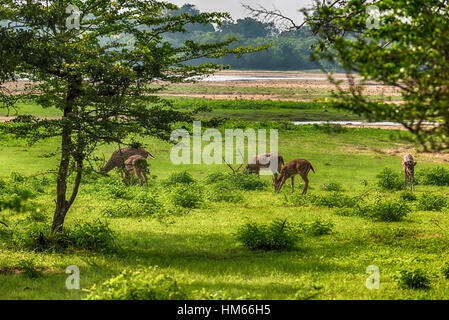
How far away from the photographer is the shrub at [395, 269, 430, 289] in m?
9.75

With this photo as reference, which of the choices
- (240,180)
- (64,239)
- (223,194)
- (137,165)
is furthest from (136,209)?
(240,180)

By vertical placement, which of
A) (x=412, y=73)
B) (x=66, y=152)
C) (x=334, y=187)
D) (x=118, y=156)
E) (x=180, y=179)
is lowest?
(x=334, y=187)

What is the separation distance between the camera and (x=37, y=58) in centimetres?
1129

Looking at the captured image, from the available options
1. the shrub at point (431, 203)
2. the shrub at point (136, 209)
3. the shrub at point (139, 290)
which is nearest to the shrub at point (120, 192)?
the shrub at point (136, 209)

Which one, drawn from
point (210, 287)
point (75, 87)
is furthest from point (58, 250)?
point (210, 287)

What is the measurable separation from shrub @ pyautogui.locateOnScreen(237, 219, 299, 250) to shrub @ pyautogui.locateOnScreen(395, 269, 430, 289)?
3.84m

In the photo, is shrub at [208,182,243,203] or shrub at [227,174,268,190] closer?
shrub at [208,182,243,203]

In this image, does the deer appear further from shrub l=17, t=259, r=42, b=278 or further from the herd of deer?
shrub l=17, t=259, r=42, b=278

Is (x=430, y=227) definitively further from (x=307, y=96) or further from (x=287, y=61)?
(x=287, y=61)

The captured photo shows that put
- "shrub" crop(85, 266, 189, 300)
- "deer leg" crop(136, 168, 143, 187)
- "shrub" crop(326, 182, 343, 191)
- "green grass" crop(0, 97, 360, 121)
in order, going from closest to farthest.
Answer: "shrub" crop(85, 266, 189, 300)
"deer leg" crop(136, 168, 143, 187)
"shrub" crop(326, 182, 343, 191)
"green grass" crop(0, 97, 360, 121)

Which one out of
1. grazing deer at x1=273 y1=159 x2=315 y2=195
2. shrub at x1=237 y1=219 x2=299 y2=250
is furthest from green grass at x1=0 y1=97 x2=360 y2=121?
shrub at x1=237 y1=219 x2=299 y2=250

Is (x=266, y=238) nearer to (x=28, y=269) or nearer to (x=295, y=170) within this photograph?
(x=28, y=269)

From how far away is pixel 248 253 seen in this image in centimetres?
1302

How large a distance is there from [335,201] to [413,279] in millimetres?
9852
